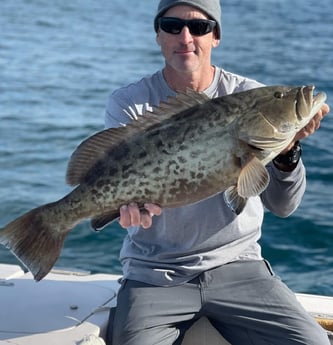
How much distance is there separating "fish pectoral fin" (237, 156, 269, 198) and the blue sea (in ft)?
11.9

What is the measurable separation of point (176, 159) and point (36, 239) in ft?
2.75

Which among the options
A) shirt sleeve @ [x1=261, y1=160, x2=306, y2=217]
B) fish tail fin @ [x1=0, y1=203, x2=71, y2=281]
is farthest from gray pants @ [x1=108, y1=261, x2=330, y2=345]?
fish tail fin @ [x1=0, y1=203, x2=71, y2=281]

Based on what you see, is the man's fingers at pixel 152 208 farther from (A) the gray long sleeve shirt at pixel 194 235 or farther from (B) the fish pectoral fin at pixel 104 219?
(A) the gray long sleeve shirt at pixel 194 235

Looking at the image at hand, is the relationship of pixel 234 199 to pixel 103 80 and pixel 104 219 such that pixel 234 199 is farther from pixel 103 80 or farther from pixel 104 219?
pixel 103 80

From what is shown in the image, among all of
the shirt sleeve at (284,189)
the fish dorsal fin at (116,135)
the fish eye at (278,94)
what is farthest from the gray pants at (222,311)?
the fish eye at (278,94)

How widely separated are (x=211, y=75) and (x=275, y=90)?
2.72 ft

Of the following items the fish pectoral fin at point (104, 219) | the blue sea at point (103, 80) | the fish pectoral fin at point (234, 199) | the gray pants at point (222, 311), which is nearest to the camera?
the fish pectoral fin at point (234, 199)

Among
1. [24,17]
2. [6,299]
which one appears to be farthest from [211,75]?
[24,17]

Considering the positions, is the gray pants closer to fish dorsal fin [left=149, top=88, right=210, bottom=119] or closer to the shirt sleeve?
the shirt sleeve

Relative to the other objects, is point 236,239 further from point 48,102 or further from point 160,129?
point 48,102

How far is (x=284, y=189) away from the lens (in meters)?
4.18

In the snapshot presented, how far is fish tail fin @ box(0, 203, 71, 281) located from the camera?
153 inches

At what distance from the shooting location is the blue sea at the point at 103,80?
8.30 metres

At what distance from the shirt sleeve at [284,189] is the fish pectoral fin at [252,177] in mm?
523
